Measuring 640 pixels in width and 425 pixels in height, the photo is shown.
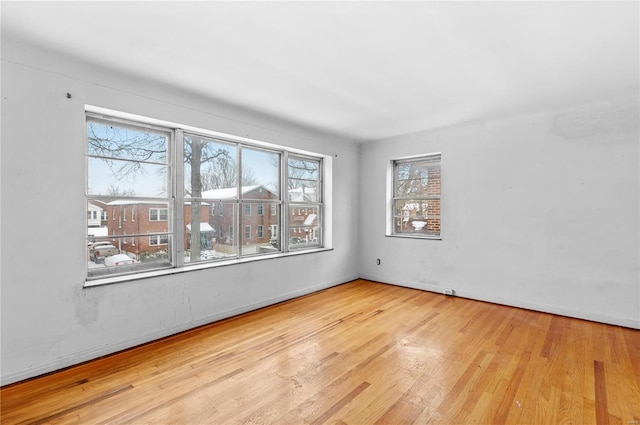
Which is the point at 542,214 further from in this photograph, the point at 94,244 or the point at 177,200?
the point at 94,244

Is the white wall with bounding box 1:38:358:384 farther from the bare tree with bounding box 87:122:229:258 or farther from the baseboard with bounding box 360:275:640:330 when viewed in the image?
the baseboard with bounding box 360:275:640:330

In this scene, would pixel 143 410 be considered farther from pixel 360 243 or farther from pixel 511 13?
pixel 360 243

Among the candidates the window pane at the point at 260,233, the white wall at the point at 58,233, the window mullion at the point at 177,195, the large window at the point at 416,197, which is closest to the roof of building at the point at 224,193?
the window pane at the point at 260,233

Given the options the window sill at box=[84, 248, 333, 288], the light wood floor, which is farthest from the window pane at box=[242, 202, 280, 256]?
the light wood floor

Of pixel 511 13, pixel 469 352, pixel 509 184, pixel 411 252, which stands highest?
pixel 511 13

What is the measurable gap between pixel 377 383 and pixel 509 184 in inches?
134

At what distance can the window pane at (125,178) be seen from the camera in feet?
9.68

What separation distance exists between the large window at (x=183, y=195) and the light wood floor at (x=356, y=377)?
950mm

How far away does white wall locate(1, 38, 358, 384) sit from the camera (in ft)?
7.80

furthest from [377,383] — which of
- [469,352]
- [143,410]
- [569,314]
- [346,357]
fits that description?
[569,314]

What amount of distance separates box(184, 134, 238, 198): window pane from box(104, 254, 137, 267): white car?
35.3 inches

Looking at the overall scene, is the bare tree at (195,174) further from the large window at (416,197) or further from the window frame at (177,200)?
the large window at (416,197)

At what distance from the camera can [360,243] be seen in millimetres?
5992

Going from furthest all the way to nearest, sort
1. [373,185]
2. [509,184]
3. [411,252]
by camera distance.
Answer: [373,185]
[411,252]
[509,184]
